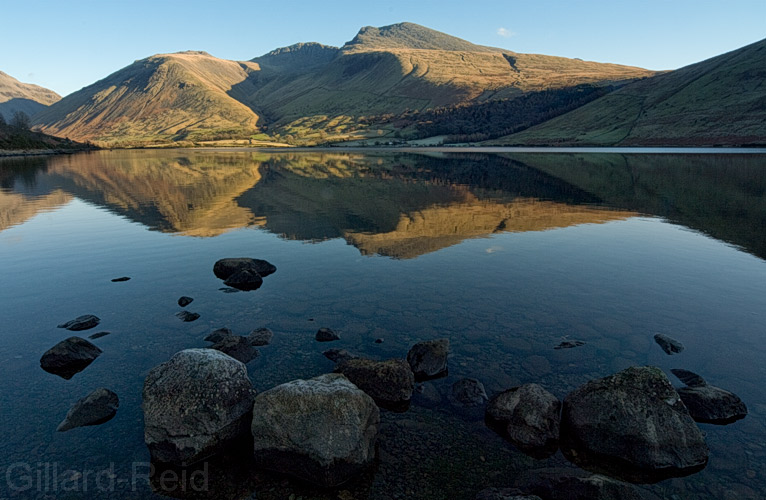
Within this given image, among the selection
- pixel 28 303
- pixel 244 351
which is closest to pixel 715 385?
pixel 244 351

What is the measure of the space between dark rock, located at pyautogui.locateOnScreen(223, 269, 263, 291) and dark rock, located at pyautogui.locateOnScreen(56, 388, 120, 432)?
38.1 ft

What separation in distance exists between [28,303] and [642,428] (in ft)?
97.3

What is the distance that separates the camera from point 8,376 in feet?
52.7

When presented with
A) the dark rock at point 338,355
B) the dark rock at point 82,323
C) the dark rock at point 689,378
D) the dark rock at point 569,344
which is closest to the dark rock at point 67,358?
the dark rock at point 82,323

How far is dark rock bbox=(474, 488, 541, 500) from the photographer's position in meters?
10.2

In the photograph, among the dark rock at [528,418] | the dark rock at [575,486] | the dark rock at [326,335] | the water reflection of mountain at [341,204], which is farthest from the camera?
the water reflection of mountain at [341,204]

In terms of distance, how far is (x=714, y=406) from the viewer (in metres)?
13.8

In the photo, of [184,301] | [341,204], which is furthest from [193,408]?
[341,204]

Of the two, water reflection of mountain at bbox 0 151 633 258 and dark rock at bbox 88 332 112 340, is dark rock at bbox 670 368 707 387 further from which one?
dark rock at bbox 88 332 112 340

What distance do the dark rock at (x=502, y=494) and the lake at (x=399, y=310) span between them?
1.77ft

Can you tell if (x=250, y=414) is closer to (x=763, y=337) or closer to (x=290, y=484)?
(x=290, y=484)

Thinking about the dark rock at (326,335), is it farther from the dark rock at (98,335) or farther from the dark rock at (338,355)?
the dark rock at (98,335)

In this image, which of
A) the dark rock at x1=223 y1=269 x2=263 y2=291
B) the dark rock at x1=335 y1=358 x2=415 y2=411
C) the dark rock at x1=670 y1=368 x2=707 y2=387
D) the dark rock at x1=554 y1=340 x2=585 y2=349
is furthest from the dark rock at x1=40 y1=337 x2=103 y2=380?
the dark rock at x1=670 y1=368 x2=707 y2=387

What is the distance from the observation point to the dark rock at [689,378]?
15.4 meters
